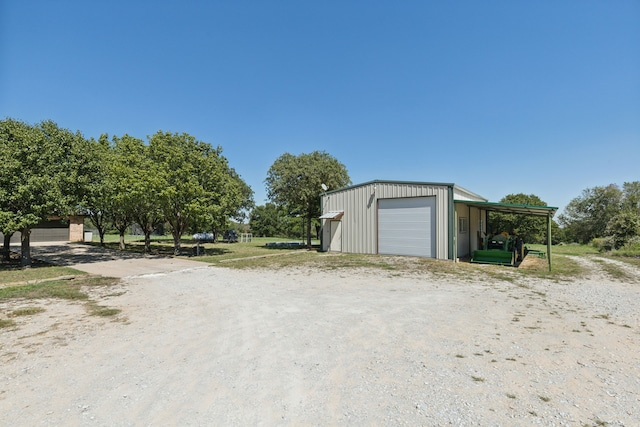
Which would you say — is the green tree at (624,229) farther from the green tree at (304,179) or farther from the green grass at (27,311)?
the green grass at (27,311)

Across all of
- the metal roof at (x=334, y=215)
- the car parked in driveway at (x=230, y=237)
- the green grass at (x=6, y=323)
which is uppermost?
the metal roof at (x=334, y=215)

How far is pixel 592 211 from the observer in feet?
139

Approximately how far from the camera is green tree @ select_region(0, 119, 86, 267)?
35.3ft

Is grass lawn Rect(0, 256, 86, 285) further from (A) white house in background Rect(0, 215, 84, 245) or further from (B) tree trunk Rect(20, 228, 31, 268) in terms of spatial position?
(A) white house in background Rect(0, 215, 84, 245)

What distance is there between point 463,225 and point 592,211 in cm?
3843

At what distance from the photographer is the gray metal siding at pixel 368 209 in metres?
15.2

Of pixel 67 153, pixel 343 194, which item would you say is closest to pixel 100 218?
pixel 67 153

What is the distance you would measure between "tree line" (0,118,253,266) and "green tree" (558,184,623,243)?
45581 millimetres

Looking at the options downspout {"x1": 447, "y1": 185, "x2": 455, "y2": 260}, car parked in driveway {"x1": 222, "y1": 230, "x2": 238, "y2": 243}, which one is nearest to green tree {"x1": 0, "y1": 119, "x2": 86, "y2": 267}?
downspout {"x1": 447, "y1": 185, "x2": 455, "y2": 260}

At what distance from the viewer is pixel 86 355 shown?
4.18 m

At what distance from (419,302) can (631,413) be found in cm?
426

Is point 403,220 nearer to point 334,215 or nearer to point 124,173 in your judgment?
point 334,215

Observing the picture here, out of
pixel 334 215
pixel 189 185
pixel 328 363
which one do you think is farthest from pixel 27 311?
pixel 334 215

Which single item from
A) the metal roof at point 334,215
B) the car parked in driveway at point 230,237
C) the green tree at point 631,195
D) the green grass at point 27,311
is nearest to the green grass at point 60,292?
the green grass at point 27,311
